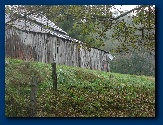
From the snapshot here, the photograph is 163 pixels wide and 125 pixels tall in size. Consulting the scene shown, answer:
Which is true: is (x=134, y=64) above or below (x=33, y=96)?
above

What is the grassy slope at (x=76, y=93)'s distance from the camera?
3.29 metres

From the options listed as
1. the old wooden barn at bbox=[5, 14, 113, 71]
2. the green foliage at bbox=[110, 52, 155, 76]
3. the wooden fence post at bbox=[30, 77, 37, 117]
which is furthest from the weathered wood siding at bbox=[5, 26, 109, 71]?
the wooden fence post at bbox=[30, 77, 37, 117]

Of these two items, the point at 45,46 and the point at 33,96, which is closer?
the point at 33,96

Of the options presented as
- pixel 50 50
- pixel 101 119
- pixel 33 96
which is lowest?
pixel 101 119

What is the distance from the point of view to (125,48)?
3.40 meters

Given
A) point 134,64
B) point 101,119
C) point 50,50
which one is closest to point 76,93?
point 101,119

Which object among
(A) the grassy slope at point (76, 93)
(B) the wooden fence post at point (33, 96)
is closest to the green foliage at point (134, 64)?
Result: (A) the grassy slope at point (76, 93)

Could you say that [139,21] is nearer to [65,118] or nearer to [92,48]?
[92,48]

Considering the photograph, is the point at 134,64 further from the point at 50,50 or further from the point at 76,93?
the point at 50,50

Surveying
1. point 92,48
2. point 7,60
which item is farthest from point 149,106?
point 7,60

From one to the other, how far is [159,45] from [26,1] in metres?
1.55

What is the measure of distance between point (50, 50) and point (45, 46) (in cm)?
8

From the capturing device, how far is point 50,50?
3408 millimetres

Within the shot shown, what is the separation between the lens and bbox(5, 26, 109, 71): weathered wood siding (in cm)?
335
